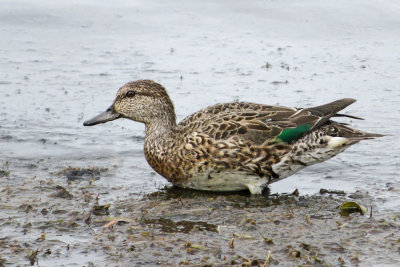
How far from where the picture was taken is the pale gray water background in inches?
337

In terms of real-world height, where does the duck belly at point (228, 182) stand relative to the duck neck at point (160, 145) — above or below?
below

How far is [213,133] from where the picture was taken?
7668 mm

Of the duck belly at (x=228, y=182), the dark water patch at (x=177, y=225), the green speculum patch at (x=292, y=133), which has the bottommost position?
the dark water patch at (x=177, y=225)

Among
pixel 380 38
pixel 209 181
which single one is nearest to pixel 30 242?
pixel 209 181

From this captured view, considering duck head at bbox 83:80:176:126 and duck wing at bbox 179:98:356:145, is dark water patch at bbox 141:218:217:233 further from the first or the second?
duck head at bbox 83:80:176:126

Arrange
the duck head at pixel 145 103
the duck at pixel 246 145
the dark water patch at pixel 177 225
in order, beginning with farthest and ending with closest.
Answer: the duck head at pixel 145 103, the duck at pixel 246 145, the dark water patch at pixel 177 225

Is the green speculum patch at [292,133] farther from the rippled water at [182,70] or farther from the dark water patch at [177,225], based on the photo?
the dark water patch at [177,225]

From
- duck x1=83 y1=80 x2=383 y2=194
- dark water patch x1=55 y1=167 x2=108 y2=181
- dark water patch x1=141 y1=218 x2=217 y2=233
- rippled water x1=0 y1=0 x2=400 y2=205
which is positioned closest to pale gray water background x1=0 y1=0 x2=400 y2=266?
rippled water x1=0 y1=0 x2=400 y2=205

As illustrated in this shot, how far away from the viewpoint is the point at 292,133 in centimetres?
774

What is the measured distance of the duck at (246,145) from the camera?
25.1 feet

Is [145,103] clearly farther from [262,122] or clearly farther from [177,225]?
[177,225]

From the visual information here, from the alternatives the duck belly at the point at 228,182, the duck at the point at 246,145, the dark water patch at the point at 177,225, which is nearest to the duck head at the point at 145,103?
the duck at the point at 246,145

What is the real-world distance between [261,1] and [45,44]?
193 inches

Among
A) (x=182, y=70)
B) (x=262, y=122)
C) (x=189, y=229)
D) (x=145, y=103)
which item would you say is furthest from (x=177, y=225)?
(x=182, y=70)
